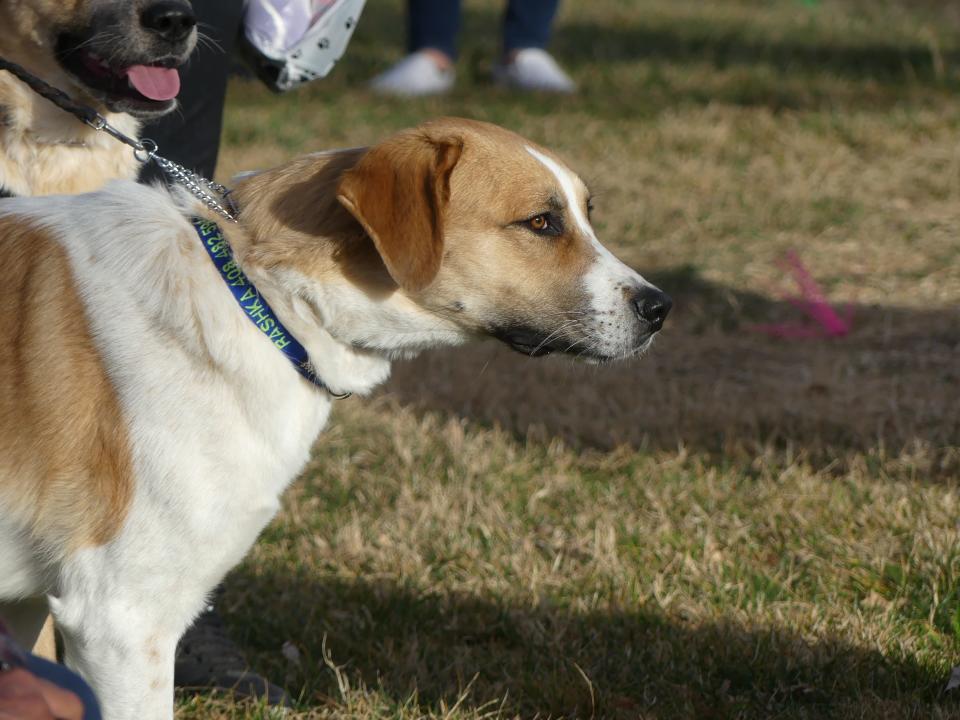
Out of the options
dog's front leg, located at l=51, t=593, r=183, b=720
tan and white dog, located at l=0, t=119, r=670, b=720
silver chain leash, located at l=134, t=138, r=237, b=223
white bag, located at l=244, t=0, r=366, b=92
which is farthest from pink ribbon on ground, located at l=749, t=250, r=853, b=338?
dog's front leg, located at l=51, t=593, r=183, b=720

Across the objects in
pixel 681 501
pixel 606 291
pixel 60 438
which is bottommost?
pixel 681 501

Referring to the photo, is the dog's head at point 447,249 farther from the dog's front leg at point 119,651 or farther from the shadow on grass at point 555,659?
the shadow on grass at point 555,659

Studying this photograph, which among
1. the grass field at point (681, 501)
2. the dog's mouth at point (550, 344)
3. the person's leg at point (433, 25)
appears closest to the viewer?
the dog's mouth at point (550, 344)

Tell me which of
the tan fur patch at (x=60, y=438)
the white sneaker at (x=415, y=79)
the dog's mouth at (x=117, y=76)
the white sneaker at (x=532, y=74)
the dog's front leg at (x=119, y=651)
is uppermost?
the dog's mouth at (x=117, y=76)

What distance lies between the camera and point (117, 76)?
341 centimetres

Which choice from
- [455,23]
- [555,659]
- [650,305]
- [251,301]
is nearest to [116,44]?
[251,301]

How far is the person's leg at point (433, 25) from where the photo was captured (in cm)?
1048

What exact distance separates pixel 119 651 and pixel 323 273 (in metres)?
0.88

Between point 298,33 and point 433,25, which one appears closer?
point 298,33

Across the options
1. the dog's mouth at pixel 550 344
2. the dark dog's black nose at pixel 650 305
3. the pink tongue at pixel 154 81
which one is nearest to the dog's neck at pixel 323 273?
the dog's mouth at pixel 550 344

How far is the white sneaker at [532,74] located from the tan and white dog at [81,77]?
7403 mm

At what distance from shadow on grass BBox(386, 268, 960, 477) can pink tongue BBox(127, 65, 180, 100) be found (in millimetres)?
2214

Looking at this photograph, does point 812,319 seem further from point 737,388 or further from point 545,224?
point 545,224

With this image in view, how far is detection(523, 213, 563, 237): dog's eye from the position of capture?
301 cm
